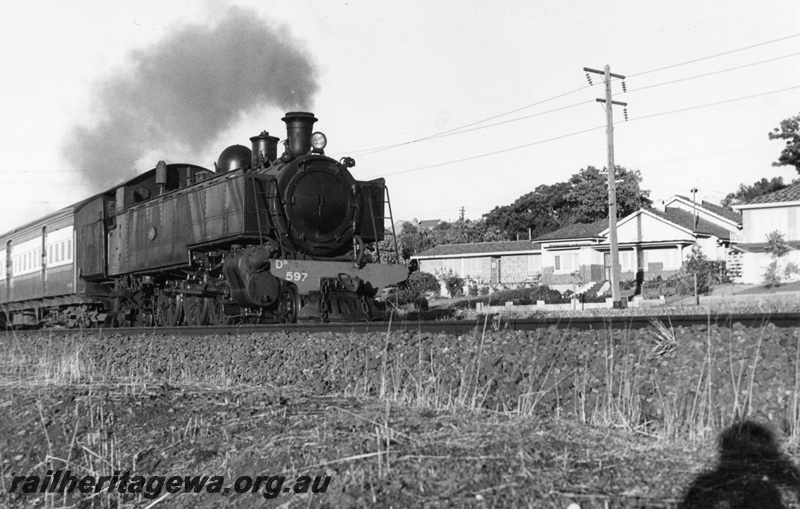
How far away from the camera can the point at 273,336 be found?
878 cm

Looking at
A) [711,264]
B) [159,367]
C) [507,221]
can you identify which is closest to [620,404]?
[159,367]

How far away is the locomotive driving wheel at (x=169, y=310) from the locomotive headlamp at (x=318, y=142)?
433 cm

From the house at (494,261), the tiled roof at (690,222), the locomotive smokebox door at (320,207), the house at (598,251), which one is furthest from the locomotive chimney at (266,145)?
the house at (494,261)

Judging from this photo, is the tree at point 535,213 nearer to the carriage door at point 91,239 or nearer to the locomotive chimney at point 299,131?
the carriage door at point 91,239

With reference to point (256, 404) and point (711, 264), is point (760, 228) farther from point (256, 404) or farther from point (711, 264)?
point (256, 404)

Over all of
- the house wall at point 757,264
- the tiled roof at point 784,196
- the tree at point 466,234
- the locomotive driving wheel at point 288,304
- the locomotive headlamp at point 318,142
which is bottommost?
the locomotive driving wheel at point 288,304

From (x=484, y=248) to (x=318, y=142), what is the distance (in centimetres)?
4407

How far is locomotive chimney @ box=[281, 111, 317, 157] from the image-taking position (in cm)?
1541

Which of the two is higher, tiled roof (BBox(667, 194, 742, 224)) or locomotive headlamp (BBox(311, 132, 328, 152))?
tiled roof (BBox(667, 194, 742, 224))

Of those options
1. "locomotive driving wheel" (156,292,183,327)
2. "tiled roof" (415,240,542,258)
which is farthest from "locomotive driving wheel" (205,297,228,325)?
"tiled roof" (415,240,542,258)

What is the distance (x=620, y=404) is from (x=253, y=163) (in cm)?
1139

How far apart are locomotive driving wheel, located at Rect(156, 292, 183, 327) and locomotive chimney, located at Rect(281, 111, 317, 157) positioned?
4059 mm

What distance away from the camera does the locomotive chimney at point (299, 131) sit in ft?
50.6

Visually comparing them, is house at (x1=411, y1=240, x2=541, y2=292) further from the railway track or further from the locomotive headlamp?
the railway track
